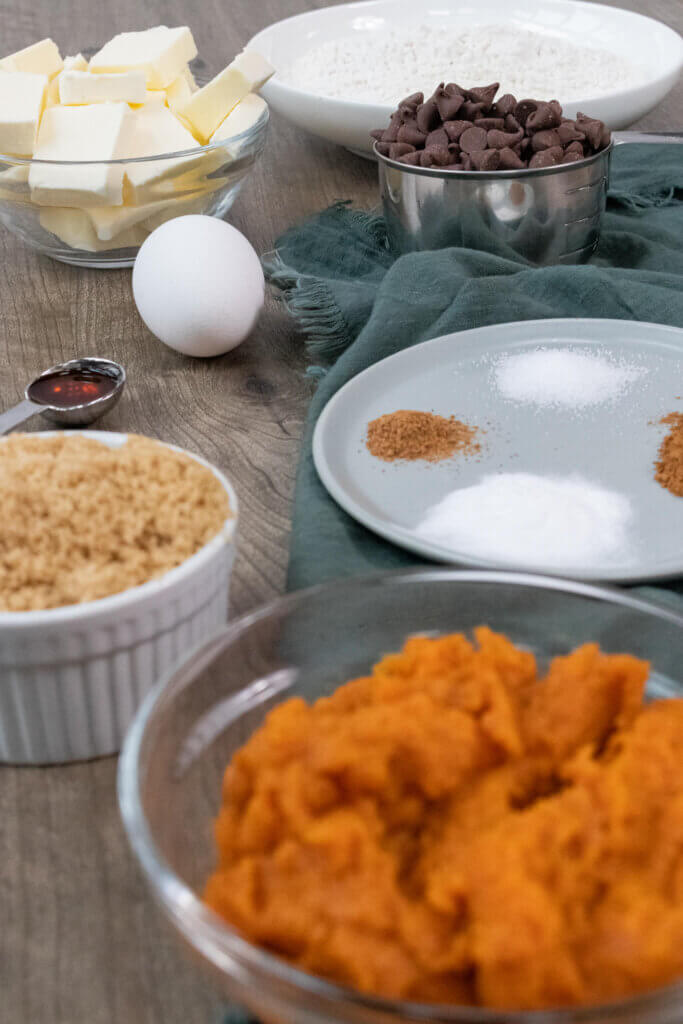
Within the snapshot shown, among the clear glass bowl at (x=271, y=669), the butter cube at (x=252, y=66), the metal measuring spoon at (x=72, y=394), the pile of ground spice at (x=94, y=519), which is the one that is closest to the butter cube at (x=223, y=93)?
the butter cube at (x=252, y=66)

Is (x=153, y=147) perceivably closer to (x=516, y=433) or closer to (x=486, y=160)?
(x=486, y=160)

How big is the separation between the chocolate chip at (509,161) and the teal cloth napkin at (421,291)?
110 millimetres

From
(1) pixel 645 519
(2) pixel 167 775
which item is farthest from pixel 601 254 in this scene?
(2) pixel 167 775

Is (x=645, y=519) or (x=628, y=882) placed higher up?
(x=628, y=882)

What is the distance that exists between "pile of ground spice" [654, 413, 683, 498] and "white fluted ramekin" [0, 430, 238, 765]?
0.45 m

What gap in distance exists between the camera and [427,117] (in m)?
1.40

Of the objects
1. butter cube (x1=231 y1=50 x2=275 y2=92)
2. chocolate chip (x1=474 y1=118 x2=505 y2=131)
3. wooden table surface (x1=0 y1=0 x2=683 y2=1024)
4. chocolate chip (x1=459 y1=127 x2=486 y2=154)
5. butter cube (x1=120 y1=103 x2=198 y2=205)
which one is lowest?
wooden table surface (x1=0 y1=0 x2=683 y2=1024)

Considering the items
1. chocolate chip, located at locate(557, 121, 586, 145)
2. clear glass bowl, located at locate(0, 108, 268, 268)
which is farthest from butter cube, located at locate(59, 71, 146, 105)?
chocolate chip, located at locate(557, 121, 586, 145)

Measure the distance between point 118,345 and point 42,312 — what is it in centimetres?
16

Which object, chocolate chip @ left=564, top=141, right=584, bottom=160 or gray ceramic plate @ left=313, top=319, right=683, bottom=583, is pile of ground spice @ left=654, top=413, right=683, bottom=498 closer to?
gray ceramic plate @ left=313, top=319, right=683, bottom=583

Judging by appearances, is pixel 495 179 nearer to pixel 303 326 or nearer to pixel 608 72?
pixel 303 326

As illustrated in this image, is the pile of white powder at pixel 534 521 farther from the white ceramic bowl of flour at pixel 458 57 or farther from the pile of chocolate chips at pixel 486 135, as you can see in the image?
the white ceramic bowl of flour at pixel 458 57

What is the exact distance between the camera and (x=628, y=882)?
1.63ft

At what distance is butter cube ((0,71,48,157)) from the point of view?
1350 millimetres
